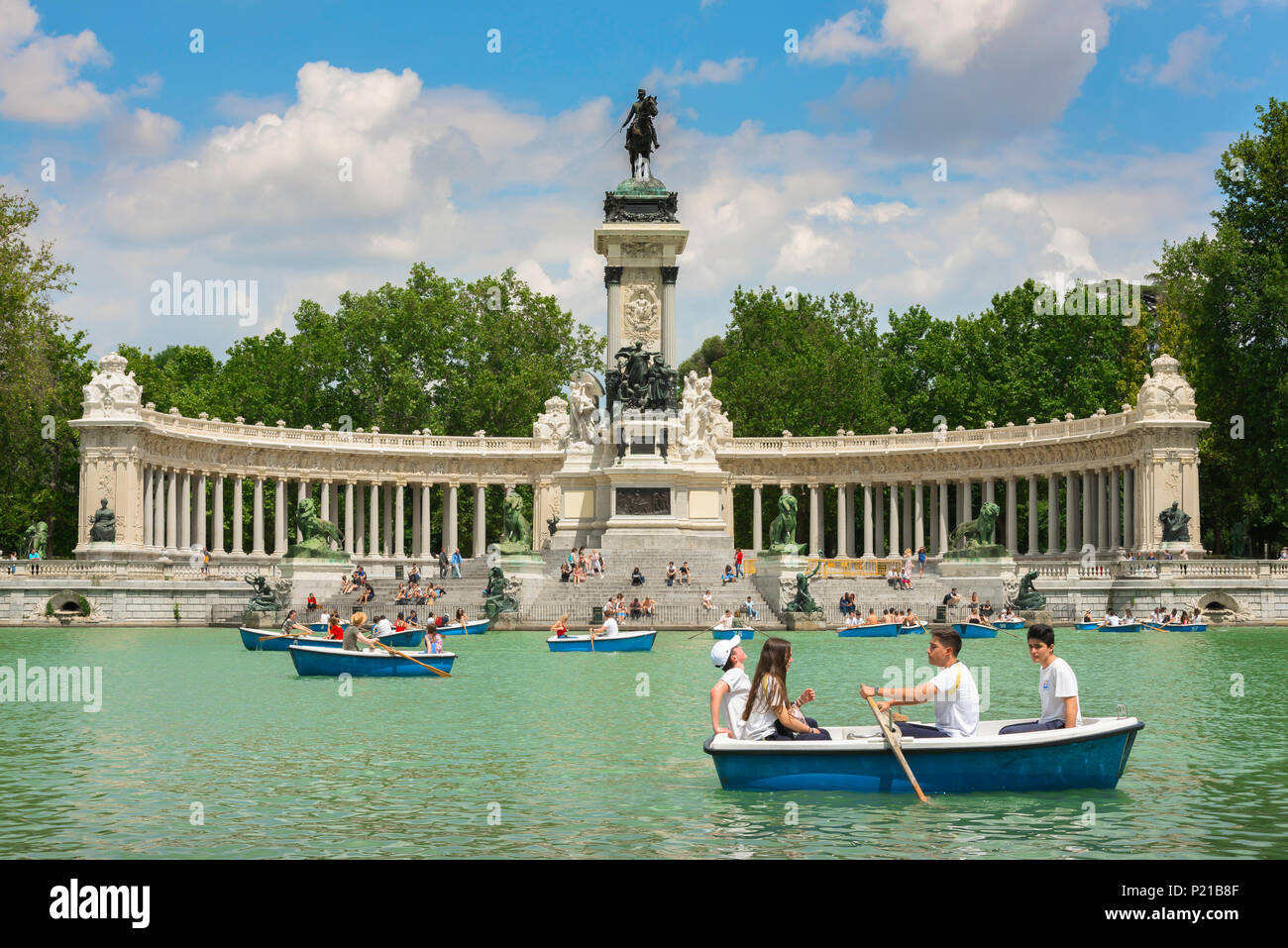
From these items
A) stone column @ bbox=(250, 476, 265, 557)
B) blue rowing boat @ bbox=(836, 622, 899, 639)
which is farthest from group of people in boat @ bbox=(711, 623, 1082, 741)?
stone column @ bbox=(250, 476, 265, 557)

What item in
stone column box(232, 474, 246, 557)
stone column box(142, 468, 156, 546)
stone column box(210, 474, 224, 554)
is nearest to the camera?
stone column box(142, 468, 156, 546)

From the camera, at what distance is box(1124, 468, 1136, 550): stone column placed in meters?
70.0

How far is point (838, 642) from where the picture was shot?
43.6 m

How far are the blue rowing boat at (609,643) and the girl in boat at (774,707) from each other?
23.9 meters

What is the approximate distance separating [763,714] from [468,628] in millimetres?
31367

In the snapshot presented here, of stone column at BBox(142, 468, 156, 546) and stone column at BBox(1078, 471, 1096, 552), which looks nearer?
stone column at BBox(142, 468, 156, 546)

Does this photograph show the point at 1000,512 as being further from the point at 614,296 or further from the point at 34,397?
the point at 34,397

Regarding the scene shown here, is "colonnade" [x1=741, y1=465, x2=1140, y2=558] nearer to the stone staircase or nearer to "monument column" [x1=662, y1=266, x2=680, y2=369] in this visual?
"monument column" [x1=662, y1=266, x2=680, y2=369]

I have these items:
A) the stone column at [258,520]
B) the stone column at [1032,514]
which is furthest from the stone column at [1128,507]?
the stone column at [258,520]

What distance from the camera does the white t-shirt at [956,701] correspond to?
15.9 metres

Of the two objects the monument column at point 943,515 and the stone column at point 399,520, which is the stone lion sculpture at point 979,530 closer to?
the monument column at point 943,515

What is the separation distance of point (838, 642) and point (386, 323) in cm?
5495

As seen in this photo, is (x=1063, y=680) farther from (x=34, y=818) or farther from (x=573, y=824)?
(x=34, y=818)

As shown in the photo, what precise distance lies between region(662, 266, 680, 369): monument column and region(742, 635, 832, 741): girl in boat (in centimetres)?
5169
